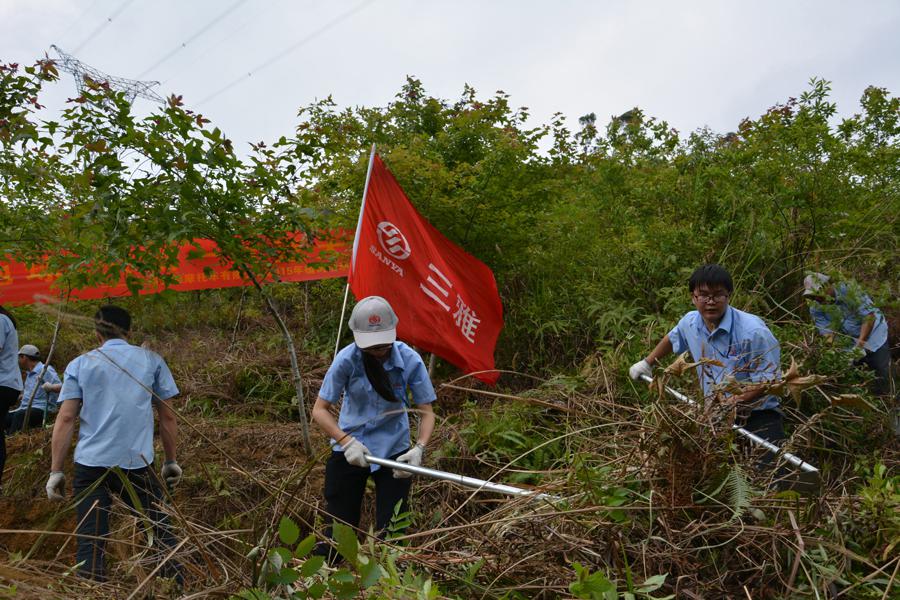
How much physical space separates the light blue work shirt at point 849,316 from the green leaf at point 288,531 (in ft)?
11.1

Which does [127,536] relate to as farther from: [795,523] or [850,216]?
[850,216]

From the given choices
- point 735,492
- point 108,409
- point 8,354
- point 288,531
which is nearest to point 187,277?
point 8,354

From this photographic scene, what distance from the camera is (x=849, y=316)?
4.12m

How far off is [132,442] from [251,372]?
13.1 ft

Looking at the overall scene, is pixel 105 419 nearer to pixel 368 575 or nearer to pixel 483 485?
pixel 483 485

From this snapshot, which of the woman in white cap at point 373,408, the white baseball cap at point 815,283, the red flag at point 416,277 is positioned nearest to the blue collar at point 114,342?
the woman in white cap at point 373,408

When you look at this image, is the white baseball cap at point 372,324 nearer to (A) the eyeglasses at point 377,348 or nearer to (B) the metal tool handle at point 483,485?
(A) the eyeglasses at point 377,348

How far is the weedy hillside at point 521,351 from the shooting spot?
1.55 metres

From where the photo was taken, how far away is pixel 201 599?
1.33m

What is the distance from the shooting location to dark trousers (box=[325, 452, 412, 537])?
3115 mm

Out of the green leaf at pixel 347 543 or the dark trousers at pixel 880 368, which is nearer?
the green leaf at pixel 347 543

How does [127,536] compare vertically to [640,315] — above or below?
below

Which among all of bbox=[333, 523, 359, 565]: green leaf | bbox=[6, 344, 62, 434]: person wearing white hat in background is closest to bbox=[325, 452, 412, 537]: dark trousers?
bbox=[333, 523, 359, 565]: green leaf

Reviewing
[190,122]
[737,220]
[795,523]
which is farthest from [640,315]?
[795,523]
